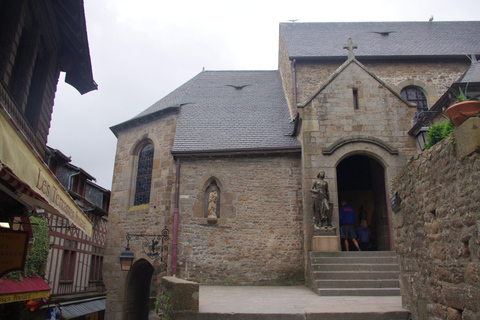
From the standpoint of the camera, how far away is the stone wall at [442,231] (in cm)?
377

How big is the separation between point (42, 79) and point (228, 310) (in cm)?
579

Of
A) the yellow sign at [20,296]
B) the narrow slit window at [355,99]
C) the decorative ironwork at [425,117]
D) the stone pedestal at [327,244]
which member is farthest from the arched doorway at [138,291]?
the decorative ironwork at [425,117]

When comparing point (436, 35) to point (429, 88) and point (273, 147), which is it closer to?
point (429, 88)

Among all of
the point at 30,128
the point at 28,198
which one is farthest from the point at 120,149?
the point at 28,198

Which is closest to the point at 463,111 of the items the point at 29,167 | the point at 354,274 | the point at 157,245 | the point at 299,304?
the point at 299,304

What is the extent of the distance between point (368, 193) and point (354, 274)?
612cm

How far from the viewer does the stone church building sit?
1098cm

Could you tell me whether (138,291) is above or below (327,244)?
below

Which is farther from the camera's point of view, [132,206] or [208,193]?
[132,206]

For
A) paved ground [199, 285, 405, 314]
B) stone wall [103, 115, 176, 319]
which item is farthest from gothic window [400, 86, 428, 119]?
paved ground [199, 285, 405, 314]

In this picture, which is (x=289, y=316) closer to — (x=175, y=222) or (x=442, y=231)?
(x=442, y=231)

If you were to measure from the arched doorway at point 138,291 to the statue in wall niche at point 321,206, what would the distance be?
18.8 feet

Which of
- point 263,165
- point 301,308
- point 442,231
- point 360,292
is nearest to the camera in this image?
point 442,231

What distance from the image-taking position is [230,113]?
14.4 m
